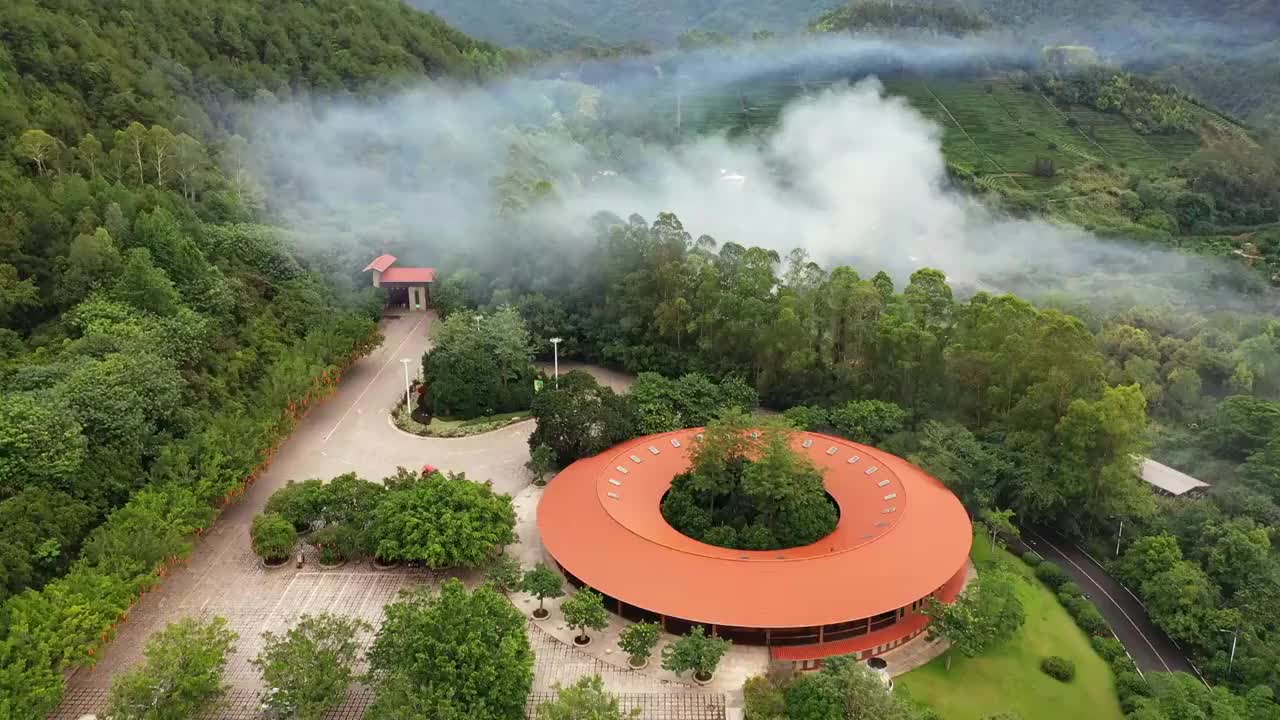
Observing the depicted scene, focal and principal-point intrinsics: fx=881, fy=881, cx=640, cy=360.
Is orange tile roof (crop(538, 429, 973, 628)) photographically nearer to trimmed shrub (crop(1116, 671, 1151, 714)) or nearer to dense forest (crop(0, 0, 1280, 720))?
dense forest (crop(0, 0, 1280, 720))

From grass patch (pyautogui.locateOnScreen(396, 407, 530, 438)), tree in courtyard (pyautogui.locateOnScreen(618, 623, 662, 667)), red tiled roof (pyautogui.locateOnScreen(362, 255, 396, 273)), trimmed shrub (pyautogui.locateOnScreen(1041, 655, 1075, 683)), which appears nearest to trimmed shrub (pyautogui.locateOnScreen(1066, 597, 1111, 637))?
trimmed shrub (pyautogui.locateOnScreen(1041, 655, 1075, 683))

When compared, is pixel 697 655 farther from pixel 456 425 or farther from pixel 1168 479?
pixel 1168 479

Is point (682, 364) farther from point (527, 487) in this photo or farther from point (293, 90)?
point (293, 90)

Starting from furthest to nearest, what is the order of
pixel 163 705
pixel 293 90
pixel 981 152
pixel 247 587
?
1. pixel 981 152
2. pixel 293 90
3. pixel 247 587
4. pixel 163 705

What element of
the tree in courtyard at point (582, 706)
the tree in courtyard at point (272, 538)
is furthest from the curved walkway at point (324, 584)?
the tree in courtyard at point (582, 706)

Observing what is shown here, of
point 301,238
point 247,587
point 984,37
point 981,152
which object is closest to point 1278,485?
point 247,587

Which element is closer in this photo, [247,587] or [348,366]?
[247,587]

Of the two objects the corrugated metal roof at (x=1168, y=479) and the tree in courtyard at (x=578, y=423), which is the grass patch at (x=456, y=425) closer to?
the tree in courtyard at (x=578, y=423)
